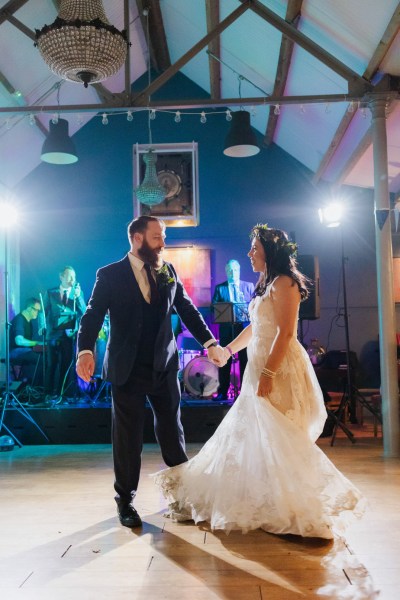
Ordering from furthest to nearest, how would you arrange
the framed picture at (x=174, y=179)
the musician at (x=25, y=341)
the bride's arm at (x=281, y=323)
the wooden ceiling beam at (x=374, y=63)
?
the framed picture at (x=174, y=179) → the musician at (x=25, y=341) → the wooden ceiling beam at (x=374, y=63) → the bride's arm at (x=281, y=323)

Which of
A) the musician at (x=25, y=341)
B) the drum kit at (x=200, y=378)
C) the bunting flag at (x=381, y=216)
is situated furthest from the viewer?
the musician at (x=25, y=341)

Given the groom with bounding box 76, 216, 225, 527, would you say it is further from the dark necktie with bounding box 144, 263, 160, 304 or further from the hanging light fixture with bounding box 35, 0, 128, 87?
the hanging light fixture with bounding box 35, 0, 128, 87

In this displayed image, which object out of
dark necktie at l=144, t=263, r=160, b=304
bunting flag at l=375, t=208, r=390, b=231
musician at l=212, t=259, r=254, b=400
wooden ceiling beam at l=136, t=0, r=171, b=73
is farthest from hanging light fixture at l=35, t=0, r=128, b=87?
wooden ceiling beam at l=136, t=0, r=171, b=73

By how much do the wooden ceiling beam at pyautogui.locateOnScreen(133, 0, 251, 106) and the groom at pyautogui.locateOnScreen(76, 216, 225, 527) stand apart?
3148 mm

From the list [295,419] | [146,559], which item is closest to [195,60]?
[295,419]

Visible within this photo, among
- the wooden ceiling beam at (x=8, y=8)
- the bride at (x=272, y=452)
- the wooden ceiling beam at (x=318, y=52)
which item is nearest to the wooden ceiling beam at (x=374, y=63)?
the wooden ceiling beam at (x=318, y=52)

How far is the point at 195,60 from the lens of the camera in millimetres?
9406

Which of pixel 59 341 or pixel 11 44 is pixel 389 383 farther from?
pixel 11 44

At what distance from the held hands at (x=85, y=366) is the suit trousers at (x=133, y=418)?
173 millimetres

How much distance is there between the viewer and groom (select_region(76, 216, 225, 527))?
10.7ft

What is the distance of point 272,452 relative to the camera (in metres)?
3.03

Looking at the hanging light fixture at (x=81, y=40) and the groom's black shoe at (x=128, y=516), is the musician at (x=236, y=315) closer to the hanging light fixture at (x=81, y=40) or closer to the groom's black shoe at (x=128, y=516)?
the hanging light fixture at (x=81, y=40)

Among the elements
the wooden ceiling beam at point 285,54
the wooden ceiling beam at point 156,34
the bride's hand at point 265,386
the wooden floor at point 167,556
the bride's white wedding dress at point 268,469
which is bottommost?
the wooden floor at point 167,556

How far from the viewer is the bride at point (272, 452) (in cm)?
290
